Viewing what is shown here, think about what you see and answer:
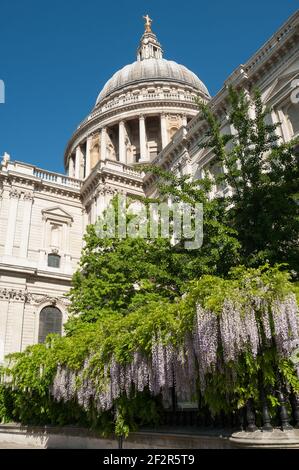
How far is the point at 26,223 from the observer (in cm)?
3033

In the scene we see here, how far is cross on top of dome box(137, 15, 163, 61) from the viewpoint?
67.1 meters

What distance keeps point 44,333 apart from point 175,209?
58.9ft

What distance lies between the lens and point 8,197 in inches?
1194

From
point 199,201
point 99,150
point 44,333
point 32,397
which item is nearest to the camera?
point 199,201

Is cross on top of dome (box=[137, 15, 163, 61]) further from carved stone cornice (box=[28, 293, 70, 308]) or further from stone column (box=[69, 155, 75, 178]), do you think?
carved stone cornice (box=[28, 293, 70, 308])

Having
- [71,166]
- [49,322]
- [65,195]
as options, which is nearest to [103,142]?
[71,166]

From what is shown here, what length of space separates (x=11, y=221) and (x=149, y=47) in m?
→ 49.8

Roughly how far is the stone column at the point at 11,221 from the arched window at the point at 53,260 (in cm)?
319

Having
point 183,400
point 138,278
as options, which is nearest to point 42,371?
point 138,278

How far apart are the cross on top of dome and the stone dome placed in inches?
317

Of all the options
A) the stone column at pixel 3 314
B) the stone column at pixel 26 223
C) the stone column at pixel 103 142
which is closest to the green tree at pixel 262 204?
the stone column at pixel 3 314

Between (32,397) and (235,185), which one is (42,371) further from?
(235,185)

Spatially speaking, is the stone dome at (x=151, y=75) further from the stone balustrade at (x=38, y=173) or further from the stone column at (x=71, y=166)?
the stone balustrade at (x=38, y=173)

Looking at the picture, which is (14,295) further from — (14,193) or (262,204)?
(262,204)
